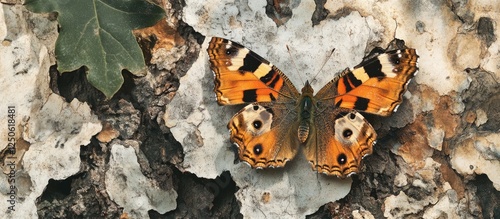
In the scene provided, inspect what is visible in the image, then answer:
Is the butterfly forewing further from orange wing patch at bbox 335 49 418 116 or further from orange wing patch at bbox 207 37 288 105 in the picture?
orange wing patch at bbox 335 49 418 116

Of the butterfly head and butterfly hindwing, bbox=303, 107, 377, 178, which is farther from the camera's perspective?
the butterfly head

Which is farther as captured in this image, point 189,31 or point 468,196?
point 189,31

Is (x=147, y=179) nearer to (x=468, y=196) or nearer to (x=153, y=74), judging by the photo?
(x=153, y=74)

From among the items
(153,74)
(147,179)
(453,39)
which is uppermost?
(453,39)

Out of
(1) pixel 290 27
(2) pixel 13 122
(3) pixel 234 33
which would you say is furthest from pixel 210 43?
(2) pixel 13 122

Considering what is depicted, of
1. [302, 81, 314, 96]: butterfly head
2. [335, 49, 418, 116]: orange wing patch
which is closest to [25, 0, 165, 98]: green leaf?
[302, 81, 314, 96]: butterfly head

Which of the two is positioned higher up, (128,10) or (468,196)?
(128,10)

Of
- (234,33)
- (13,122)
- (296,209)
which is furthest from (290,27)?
(13,122)
